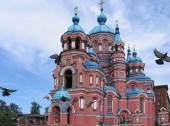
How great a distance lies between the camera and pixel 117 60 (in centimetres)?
5484

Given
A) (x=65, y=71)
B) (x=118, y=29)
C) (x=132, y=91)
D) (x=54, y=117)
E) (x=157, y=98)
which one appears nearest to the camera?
(x=54, y=117)

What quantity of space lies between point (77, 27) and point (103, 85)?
915cm

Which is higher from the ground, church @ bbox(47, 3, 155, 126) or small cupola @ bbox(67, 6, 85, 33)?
small cupola @ bbox(67, 6, 85, 33)

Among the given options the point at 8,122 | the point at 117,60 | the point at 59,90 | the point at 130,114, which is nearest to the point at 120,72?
the point at 117,60

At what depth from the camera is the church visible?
4606 cm

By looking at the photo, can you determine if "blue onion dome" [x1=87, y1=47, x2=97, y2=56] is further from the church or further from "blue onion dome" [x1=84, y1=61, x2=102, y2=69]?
"blue onion dome" [x1=84, y1=61, x2=102, y2=69]

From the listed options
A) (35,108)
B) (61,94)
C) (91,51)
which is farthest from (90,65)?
(35,108)

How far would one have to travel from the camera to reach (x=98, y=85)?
161 feet

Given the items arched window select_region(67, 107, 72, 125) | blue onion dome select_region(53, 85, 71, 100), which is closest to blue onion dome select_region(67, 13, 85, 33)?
blue onion dome select_region(53, 85, 71, 100)

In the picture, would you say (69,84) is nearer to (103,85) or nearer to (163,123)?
(103,85)

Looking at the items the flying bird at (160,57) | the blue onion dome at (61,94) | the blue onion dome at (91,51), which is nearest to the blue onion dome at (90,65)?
the blue onion dome at (61,94)

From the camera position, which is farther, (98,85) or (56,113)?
(98,85)

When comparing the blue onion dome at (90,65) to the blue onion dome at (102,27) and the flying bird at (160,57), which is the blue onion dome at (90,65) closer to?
the blue onion dome at (102,27)

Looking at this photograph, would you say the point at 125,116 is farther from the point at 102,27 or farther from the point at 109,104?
the point at 102,27
